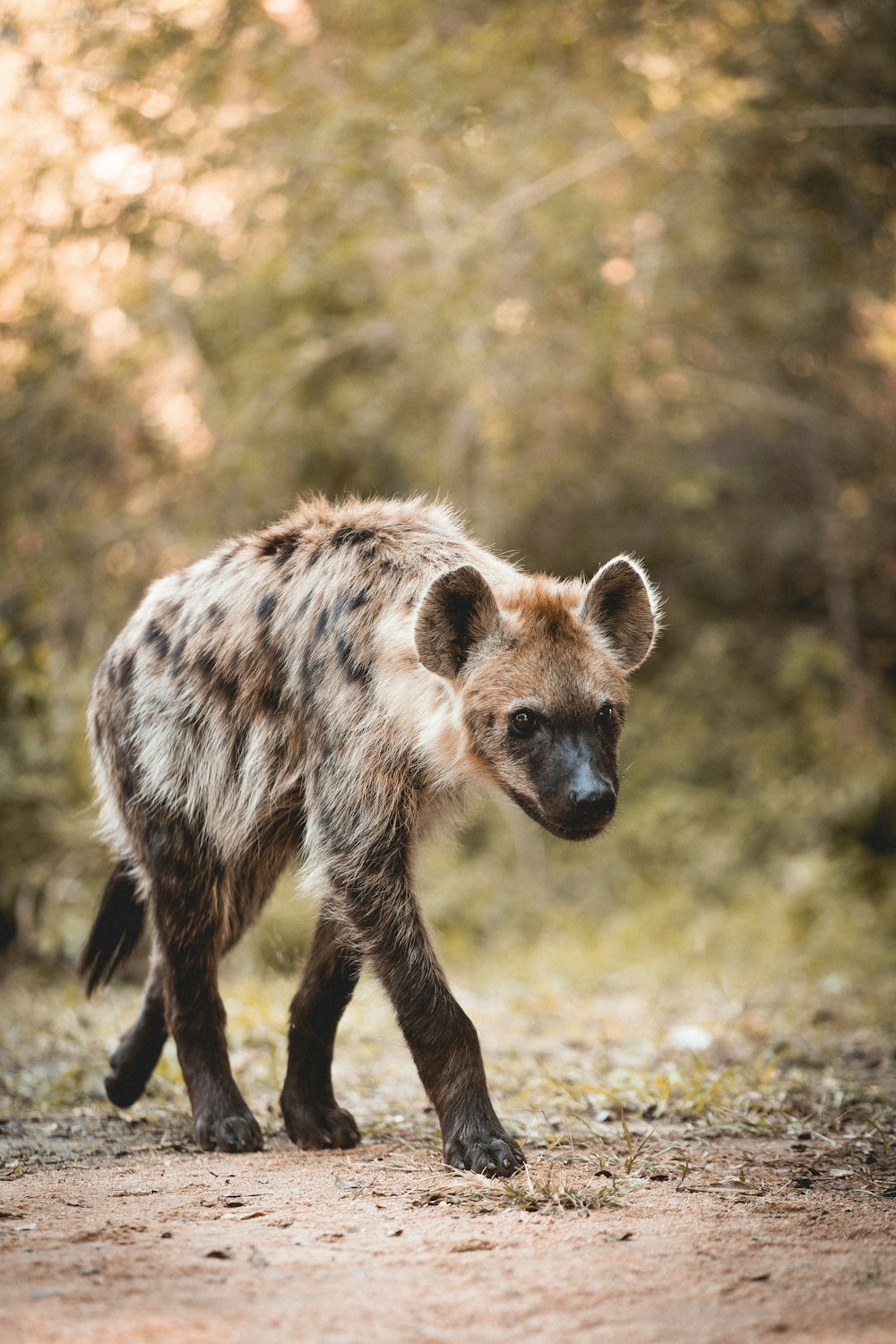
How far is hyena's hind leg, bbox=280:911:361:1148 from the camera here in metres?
3.73

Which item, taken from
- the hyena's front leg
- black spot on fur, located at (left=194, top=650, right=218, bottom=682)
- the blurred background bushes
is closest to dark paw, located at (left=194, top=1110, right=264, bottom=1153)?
the hyena's front leg

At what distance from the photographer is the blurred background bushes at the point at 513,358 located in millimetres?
7164

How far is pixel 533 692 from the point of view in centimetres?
349

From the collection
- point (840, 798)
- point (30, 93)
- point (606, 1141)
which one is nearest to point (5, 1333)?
point (606, 1141)

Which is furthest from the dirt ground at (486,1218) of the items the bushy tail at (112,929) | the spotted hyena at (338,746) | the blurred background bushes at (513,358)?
the blurred background bushes at (513,358)

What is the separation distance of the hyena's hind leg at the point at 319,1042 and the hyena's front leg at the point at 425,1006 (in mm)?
231

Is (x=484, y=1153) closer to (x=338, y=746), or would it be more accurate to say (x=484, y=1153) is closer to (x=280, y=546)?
(x=338, y=746)

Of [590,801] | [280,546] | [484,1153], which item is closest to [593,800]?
[590,801]

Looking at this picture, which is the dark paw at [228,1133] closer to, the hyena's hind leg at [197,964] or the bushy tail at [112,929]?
the hyena's hind leg at [197,964]

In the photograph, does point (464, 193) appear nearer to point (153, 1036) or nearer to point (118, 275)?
point (118, 275)

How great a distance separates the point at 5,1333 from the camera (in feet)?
6.76

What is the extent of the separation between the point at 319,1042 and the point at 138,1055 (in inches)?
25.5

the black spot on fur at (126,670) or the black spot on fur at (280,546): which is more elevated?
the black spot on fur at (280,546)

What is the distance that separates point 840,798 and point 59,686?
17.1 ft
